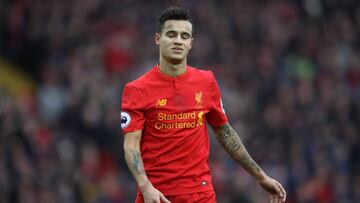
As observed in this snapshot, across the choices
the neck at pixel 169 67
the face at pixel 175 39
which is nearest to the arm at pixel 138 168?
the neck at pixel 169 67

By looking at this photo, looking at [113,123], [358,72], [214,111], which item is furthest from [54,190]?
[214,111]

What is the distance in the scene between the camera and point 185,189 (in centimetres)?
834

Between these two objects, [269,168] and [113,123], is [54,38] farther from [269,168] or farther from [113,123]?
[269,168]

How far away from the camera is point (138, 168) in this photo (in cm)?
812

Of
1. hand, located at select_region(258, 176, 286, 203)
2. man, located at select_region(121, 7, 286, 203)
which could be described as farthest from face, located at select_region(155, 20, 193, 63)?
hand, located at select_region(258, 176, 286, 203)

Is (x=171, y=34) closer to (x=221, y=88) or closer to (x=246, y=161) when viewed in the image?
(x=246, y=161)

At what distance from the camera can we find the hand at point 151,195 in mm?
7902

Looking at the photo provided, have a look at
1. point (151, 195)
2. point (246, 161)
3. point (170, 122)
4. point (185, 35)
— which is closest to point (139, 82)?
point (170, 122)

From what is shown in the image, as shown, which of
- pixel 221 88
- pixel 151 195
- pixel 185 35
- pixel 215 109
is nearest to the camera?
pixel 151 195

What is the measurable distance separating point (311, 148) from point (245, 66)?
2813mm

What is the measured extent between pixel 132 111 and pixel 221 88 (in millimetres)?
9570

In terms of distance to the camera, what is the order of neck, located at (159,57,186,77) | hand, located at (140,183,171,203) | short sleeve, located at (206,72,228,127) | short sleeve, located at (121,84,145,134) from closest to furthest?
hand, located at (140,183,171,203)
short sleeve, located at (121,84,145,134)
neck, located at (159,57,186,77)
short sleeve, located at (206,72,228,127)

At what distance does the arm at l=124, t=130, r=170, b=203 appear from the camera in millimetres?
7930

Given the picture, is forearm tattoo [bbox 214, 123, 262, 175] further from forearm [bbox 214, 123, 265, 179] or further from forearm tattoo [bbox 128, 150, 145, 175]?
forearm tattoo [bbox 128, 150, 145, 175]
